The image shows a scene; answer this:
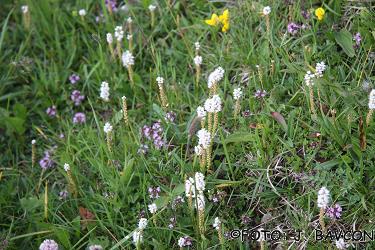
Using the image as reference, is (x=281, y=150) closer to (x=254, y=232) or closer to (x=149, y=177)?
(x=254, y=232)

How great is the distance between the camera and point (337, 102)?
127 inches

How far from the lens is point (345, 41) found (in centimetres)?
346

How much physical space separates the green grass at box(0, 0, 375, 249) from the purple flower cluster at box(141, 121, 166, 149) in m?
0.04

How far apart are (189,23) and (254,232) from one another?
173 centimetres

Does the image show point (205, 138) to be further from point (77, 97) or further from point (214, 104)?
point (77, 97)

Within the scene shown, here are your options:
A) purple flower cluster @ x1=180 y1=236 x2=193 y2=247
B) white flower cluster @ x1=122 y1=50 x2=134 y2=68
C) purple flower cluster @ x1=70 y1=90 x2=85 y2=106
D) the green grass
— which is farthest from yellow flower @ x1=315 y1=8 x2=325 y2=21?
purple flower cluster @ x1=70 y1=90 x2=85 y2=106

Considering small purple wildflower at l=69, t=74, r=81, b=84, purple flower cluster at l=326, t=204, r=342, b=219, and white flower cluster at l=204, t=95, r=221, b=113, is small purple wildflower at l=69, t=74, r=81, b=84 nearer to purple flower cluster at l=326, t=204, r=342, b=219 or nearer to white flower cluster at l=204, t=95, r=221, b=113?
white flower cluster at l=204, t=95, r=221, b=113

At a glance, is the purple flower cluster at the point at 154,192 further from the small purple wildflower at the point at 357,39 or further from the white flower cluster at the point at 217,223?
the small purple wildflower at the point at 357,39

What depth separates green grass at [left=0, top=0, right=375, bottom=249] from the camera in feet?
10.1

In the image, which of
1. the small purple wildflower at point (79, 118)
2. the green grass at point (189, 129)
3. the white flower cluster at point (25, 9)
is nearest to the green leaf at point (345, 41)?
the green grass at point (189, 129)

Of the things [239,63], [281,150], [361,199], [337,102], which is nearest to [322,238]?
[361,199]

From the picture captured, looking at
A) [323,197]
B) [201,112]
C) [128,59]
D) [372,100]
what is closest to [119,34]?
[128,59]

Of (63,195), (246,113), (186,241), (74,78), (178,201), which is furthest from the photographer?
(74,78)

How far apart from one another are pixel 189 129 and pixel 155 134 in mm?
215
